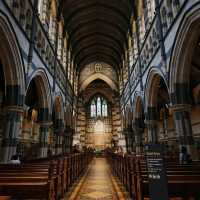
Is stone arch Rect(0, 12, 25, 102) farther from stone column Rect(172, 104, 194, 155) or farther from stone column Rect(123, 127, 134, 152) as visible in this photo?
stone column Rect(123, 127, 134, 152)

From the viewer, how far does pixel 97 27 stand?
79.0 feet

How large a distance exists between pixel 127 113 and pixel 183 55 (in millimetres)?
15946

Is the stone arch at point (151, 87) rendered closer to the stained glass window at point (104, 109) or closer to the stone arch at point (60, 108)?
the stone arch at point (60, 108)

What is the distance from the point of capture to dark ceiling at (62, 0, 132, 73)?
1992cm

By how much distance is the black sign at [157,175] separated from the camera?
2.70 meters

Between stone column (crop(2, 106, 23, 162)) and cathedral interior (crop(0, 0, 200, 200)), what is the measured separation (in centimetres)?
5

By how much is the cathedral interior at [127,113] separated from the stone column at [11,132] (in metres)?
0.05

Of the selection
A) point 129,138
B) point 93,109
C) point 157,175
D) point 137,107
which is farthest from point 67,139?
point 157,175

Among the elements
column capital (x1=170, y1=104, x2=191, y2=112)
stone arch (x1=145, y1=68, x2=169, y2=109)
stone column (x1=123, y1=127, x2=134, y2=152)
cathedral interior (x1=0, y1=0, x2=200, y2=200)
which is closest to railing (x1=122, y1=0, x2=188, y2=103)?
cathedral interior (x1=0, y1=0, x2=200, y2=200)

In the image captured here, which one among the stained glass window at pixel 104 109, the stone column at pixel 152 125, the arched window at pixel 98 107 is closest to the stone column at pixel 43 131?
the stone column at pixel 152 125

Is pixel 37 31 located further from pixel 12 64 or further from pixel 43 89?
pixel 12 64

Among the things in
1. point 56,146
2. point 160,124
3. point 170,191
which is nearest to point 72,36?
point 56,146

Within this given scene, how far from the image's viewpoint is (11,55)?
28.8ft

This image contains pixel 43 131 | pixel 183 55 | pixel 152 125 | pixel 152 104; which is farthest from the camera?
pixel 43 131
